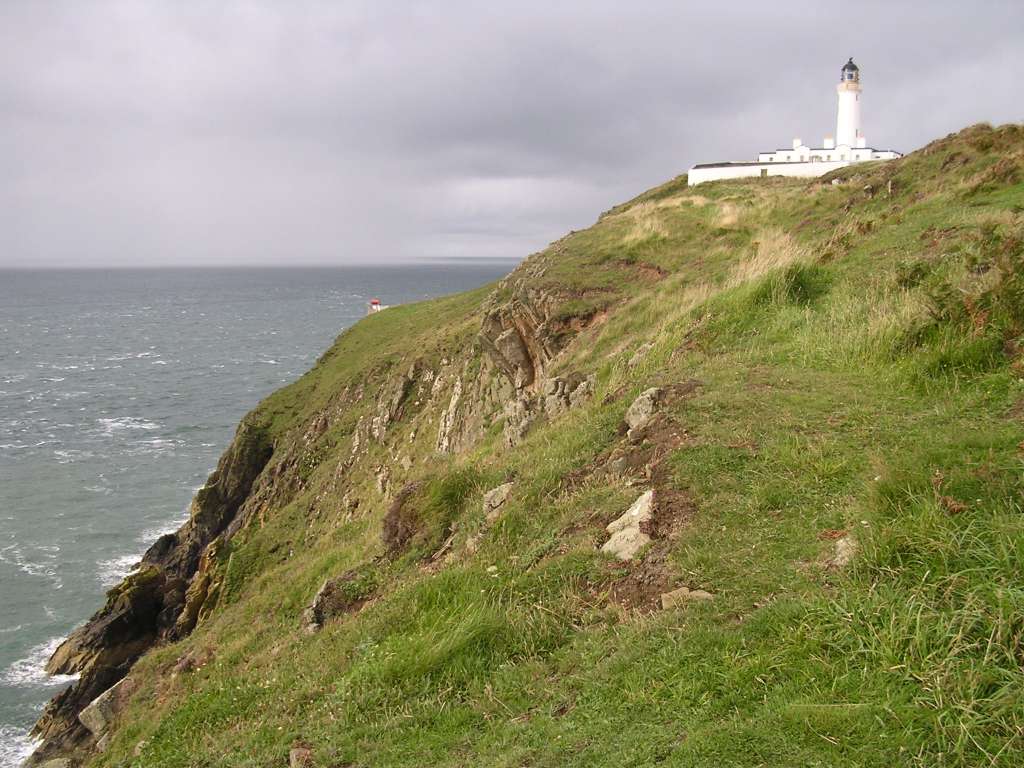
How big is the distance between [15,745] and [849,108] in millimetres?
62562

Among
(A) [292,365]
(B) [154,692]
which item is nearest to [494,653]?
(B) [154,692]

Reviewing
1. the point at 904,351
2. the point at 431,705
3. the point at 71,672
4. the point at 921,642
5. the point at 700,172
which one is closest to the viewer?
the point at 921,642

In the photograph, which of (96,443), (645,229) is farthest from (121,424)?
(645,229)

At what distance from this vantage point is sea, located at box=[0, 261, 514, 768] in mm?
28281

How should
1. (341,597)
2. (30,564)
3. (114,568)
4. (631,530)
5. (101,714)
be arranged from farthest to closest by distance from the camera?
(114,568)
(30,564)
(101,714)
(341,597)
(631,530)

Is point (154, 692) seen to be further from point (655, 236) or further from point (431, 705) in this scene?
point (655, 236)

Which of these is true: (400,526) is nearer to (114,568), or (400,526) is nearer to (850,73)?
(114,568)

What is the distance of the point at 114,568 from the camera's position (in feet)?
105

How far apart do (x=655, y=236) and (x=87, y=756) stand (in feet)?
69.7

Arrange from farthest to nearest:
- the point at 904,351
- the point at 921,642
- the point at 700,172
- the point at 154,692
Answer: the point at 700,172 < the point at 154,692 < the point at 904,351 < the point at 921,642

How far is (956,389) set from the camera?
7891 mm

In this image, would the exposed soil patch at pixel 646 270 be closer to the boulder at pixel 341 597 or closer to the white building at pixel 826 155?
the boulder at pixel 341 597

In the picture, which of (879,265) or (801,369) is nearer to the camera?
(801,369)

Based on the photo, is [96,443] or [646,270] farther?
[96,443]
